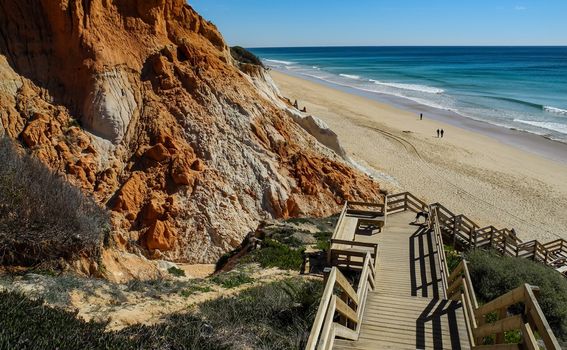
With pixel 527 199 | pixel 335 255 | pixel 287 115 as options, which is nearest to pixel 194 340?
pixel 335 255

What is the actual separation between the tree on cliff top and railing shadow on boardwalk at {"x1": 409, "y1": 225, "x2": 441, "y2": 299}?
7.45 metres

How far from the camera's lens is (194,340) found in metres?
6.45

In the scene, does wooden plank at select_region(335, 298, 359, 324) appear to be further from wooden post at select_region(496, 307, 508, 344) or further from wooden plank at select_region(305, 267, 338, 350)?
wooden post at select_region(496, 307, 508, 344)

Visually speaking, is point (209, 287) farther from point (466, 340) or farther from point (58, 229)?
point (466, 340)

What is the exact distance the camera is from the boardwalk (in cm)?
710

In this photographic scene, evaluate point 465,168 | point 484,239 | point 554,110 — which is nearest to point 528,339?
point 484,239

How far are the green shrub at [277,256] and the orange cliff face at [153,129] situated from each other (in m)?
2.34

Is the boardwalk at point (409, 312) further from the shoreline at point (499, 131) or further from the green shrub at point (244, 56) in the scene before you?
the shoreline at point (499, 131)

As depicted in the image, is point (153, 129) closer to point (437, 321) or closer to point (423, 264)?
point (423, 264)

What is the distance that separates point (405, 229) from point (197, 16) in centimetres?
1449

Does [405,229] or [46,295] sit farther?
[405,229]

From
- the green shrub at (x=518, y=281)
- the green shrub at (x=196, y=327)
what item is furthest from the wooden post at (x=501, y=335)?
the green shrub at (x=518, y=281)

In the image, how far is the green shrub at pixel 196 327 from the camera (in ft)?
18.2

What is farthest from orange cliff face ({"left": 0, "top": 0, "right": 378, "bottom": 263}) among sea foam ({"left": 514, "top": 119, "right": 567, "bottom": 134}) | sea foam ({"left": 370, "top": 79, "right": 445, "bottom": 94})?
sea foam ({"left": 370, "top": 79, "right": 445, "bottom": 94})
